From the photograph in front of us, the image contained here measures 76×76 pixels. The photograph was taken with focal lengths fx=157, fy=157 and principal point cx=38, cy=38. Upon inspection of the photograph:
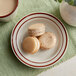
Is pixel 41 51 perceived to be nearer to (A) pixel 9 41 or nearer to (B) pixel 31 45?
(B) pixel 31 45

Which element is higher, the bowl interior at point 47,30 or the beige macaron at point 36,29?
the beige macaron at point 36,29

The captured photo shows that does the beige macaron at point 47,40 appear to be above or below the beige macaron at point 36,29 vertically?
below

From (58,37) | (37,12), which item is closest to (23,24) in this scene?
(37,12)

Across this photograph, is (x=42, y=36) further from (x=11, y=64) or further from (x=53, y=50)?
(x=11, y=64)

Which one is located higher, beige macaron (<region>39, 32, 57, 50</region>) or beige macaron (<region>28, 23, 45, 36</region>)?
beige macaron (<region>28, 23, 45, 36</region>)

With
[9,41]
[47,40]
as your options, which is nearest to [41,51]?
[47,40]
